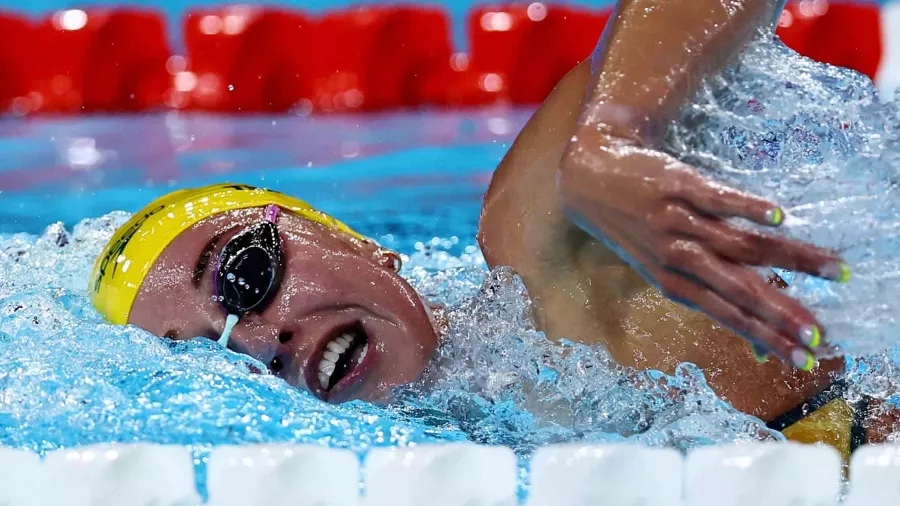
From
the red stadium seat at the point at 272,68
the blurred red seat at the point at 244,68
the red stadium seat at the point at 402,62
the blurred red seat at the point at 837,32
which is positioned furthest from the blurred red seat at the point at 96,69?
the blurred red seat at the point at 837,32

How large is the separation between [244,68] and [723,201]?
136 inches

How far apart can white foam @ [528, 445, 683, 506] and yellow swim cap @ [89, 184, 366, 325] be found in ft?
2.22

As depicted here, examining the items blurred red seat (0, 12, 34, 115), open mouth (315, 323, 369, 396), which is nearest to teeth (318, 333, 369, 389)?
open mouth (315, 323, 369, 396)

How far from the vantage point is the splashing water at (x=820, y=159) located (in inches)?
35.7

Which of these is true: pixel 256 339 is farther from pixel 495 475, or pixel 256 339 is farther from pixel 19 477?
pixel 495 475

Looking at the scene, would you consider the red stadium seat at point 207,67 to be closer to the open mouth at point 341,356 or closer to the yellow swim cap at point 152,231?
the yellow swim cap at point 152,231

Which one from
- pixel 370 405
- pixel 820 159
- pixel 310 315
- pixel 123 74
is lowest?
pixel 123 74

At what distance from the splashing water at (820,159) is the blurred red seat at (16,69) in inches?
138

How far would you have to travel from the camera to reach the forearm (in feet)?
3.08

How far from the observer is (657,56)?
0.97m

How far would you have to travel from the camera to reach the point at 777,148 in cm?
119

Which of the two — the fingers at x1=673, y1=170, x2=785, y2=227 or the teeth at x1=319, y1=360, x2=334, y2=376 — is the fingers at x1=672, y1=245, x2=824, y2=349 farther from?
the teeth at x1=319, y1=360, x2=334, y2=376

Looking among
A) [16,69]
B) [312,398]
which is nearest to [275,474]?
[312,398]

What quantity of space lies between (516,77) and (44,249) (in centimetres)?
226
